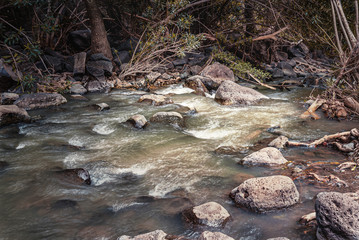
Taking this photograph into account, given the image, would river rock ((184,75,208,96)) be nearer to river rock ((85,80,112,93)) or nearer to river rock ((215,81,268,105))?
river rock ((215,81,268,105))

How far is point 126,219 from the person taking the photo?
112 inches

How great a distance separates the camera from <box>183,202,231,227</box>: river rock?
A: 8.66 ft

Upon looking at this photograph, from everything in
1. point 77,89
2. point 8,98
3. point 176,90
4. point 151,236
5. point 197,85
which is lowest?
point 176,90

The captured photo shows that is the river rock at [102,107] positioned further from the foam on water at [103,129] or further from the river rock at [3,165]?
the river rock at [3,165]

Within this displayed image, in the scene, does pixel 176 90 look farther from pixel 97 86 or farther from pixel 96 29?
pixel 96 29

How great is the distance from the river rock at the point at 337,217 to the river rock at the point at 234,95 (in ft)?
18.1

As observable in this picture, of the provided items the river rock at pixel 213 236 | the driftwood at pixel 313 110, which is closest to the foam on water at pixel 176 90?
the driftwood at pixel 313 110

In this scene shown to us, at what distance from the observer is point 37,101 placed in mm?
7336

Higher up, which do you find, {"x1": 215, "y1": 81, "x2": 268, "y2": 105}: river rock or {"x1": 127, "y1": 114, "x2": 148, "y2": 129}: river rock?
{"x1": 127, "y1": 114, "x2": 148, "y2": 129}: river rock

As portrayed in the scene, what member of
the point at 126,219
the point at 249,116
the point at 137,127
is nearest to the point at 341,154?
the point at 249,116

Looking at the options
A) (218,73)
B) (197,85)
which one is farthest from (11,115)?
(218,73)

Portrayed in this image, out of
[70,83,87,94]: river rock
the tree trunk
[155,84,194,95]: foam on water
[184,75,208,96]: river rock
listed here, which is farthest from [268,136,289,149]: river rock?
the tree trunk

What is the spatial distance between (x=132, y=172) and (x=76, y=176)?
0.74 metres

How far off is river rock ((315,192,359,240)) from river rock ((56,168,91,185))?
2.68 metres
